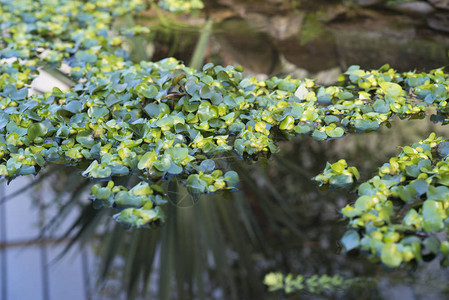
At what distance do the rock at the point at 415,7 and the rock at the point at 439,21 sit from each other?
6cm

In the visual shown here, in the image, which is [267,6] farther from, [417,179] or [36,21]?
[417,179]

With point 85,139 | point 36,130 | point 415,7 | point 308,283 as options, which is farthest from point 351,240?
point 415,7

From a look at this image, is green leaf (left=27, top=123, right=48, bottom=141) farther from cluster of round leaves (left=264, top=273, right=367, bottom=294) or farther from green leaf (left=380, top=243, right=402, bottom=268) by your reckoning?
green leaf (left=380, top=243, right=402, bottom=268)

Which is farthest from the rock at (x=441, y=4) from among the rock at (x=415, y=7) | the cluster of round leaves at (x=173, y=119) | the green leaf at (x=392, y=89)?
the green leaf at (x=392, y=89)

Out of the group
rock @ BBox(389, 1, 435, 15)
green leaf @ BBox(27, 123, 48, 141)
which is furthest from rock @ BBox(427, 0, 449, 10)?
green leaf @ BBox(27, 123, 48, 141)

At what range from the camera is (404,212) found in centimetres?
114

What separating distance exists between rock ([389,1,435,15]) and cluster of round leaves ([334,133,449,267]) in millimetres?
1448

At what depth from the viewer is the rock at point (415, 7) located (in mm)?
2504

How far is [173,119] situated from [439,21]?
1.57 m

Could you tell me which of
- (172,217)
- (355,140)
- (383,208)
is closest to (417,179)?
(383,208)

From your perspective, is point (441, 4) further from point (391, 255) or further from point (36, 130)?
point (36, 130)

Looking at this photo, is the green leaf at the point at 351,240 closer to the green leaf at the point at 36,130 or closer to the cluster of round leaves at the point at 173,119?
the cluster of round leaves at the point at 173,119

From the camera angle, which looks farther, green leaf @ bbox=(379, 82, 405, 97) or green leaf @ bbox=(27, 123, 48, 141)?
green leaf @ bbox=(379, 82, 405, 97)

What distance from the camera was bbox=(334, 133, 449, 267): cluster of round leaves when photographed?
40.4 inches
